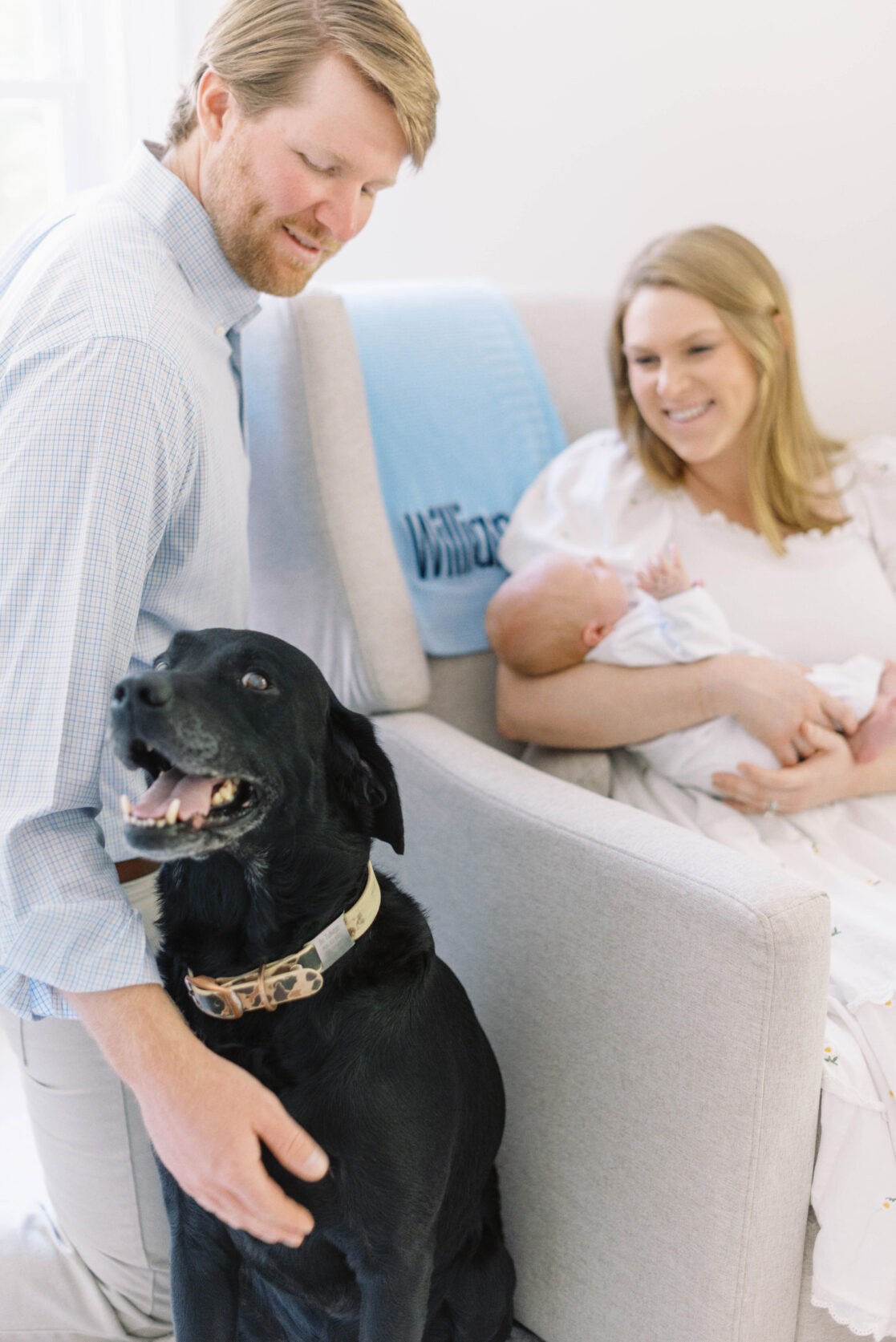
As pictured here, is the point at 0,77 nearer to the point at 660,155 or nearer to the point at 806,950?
the point at 660,155

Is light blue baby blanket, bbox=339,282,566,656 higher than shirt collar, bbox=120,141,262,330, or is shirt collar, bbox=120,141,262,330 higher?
shirt collar, bbox=120,141,262,330

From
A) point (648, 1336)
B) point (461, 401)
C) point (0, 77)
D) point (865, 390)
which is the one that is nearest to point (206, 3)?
point (0, 77)

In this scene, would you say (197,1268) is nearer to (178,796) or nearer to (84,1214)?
(84,1214)

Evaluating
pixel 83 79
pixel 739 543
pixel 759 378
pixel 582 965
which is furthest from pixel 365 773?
pixel 83 79

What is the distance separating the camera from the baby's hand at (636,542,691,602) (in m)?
1.65

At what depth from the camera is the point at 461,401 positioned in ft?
5.89

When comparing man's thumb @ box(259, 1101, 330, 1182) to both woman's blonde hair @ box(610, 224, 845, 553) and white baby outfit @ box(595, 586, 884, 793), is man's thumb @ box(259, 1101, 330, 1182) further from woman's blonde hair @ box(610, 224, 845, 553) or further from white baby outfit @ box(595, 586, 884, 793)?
woman's blonde hair @ box(610, 224, 845, 553)

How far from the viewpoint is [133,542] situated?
3.14 ft

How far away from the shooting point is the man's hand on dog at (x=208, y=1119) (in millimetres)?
825

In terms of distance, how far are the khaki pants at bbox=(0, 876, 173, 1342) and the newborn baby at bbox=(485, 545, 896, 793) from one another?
0.67 metres

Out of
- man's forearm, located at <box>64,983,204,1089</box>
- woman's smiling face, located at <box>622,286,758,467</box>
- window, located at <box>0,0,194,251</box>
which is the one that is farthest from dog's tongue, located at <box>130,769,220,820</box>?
window, located at <box>0,0,194,251</box>

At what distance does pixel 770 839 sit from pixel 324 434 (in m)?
0.82

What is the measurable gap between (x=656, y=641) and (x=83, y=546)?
3.03 ft

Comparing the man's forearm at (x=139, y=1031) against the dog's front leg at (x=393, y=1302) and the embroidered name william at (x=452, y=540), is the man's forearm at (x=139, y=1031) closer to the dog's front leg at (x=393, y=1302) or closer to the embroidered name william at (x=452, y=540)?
the dog's front leg at (x=393, y=1302)
